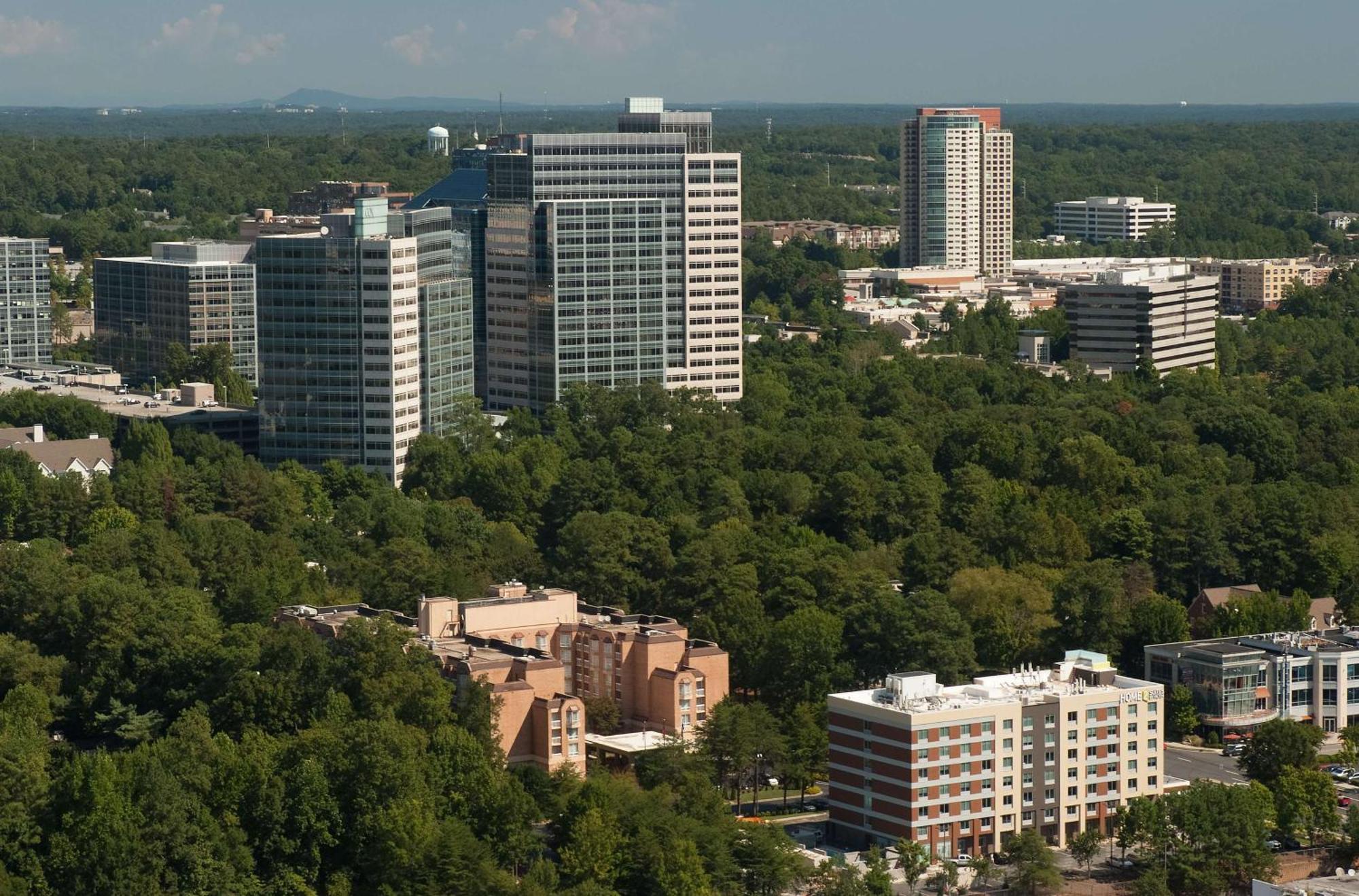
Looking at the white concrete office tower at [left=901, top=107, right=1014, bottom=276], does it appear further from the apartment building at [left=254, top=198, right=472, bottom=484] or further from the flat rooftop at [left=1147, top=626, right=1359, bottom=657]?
the flat rooftop at [left=1147, top=626, right=1359, bottom=657]

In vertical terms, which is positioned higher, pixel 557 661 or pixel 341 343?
pixel 341 343

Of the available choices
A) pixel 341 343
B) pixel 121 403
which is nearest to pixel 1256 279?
pixel 121 403

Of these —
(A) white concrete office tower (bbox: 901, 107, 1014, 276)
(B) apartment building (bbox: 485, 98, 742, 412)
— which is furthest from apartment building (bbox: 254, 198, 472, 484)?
(A) white concrete office tower (bbox: 901, 107, 1014, 276)

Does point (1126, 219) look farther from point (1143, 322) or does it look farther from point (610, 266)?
point (610, 266)

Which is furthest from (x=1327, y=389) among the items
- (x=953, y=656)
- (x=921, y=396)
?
(x=953, y=656)

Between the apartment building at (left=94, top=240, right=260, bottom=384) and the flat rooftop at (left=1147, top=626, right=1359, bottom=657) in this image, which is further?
the apartment building at (left=94, top=240, right=260, bottom=384)
